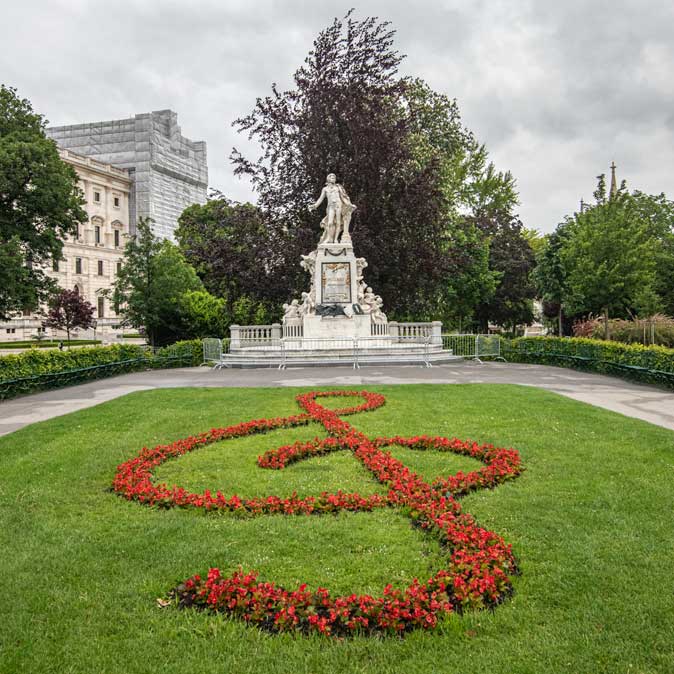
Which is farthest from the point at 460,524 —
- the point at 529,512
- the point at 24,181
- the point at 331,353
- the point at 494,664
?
the point at 24,181

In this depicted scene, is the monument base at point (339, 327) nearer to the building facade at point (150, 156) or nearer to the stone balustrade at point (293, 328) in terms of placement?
the stone balustrade at point (293, 328)

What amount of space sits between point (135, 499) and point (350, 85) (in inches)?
1073

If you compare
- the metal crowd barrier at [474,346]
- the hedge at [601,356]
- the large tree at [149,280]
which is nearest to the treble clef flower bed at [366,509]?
the hedge at [601,356]

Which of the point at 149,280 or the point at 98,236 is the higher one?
the point at 98,236

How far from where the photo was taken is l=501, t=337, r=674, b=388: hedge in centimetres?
1404

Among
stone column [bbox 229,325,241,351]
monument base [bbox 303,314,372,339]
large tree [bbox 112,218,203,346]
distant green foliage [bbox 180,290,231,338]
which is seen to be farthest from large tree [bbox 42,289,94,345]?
monument base [bbox 303,314,372,339]

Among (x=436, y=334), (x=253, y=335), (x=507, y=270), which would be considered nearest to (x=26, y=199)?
(x=253, y=335)

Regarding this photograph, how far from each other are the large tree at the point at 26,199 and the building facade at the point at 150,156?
132 ft

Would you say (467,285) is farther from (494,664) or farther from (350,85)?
(494,664)

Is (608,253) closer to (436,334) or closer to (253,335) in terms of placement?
(436,334)

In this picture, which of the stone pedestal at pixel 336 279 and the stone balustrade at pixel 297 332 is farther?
the stone pedestal at pixel 336 279

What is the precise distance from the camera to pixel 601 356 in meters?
17.1

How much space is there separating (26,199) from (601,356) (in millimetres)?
21110

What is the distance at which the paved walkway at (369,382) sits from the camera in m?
11.1
